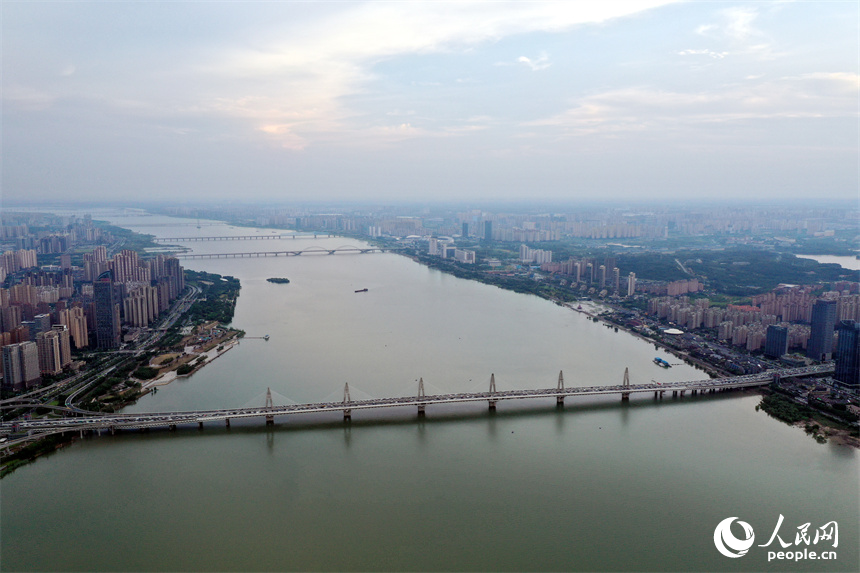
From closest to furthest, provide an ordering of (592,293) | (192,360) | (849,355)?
1. (849,355)
2. (192,360)
3. (592,293)

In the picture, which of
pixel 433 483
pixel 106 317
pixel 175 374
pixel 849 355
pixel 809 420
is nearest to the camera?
pixel 433 483

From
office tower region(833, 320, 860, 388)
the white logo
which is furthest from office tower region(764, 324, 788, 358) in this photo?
the white logo

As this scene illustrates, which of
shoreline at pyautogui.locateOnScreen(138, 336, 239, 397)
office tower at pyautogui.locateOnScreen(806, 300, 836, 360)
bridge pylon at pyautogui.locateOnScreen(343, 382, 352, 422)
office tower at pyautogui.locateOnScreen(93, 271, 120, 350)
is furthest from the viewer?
office tower at pyautogui.locateOnScreen(93, 271, 120, 350)

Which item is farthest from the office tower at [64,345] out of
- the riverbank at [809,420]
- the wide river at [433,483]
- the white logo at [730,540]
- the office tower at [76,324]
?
the riverbank at [809,420]

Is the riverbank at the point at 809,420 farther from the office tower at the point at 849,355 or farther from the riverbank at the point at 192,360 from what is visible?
the riverbank at the point at 192,360

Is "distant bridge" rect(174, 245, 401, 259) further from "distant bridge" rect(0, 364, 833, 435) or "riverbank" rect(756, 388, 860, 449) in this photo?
"riverbank" rect(756, 388, 860, 449)

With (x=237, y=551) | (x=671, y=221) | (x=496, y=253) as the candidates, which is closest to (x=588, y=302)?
(x=496, y=253)

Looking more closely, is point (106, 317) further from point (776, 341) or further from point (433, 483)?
point (776, 341)

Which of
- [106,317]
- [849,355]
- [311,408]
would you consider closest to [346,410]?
[311,408]
